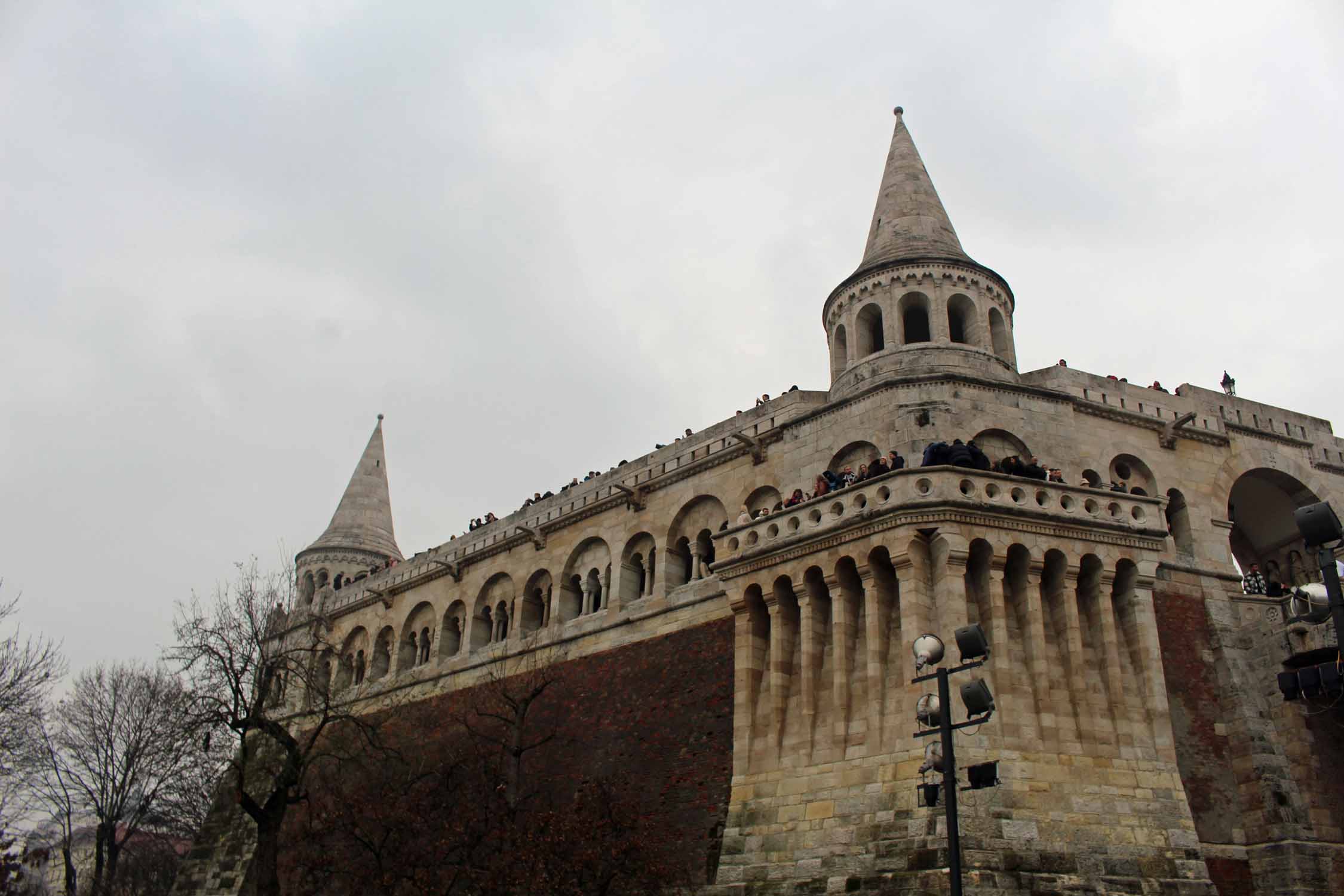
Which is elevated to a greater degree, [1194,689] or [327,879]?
[1194,689]

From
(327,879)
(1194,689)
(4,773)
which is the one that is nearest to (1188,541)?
(1194,689)

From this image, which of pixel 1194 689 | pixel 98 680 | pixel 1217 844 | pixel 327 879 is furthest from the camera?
pixel 98 680

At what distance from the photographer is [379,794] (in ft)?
83.0

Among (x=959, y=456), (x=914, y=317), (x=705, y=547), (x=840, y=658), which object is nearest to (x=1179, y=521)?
(x=914, y=317)

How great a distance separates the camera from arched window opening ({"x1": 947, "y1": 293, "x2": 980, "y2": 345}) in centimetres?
2544

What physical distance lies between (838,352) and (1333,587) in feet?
60.5

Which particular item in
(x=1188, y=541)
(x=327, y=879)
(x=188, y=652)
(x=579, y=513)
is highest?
(x=579, y=513)

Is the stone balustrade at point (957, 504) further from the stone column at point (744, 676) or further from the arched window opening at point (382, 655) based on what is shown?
the arched window opening at point (382, 655)

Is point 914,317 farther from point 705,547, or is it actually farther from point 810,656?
point 810,656

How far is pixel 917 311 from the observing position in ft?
87.4

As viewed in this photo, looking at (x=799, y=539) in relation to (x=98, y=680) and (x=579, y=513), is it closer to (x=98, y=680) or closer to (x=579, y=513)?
(x=579, y=513)

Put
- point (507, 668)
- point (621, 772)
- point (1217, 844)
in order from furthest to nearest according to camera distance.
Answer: point (507, 668) → point (621, 772) → point (1217, 844)

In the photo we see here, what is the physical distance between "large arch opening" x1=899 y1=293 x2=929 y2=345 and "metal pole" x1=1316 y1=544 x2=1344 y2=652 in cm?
1626

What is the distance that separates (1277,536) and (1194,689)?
7921mm
